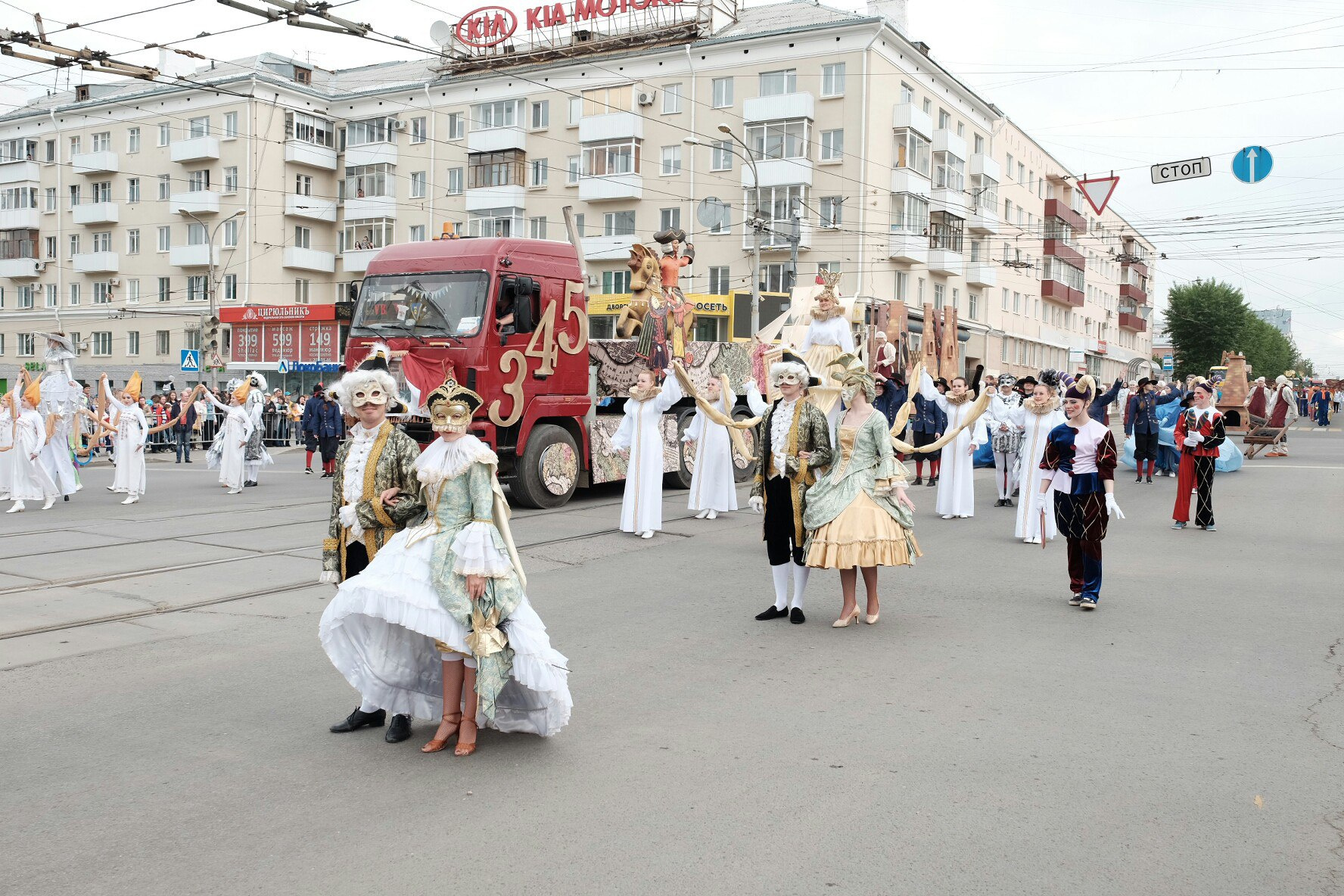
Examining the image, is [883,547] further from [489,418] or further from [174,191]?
[174,191]

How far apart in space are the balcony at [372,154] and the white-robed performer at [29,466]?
127 ft

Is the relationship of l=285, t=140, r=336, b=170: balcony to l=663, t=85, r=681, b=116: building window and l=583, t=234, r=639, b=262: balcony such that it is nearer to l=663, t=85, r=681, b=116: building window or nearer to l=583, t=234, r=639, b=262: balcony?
l=583, t=234, r=639, b=262: balcony

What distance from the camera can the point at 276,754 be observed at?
16.7ft

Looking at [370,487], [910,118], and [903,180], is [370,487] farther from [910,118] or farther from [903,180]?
[910,118]

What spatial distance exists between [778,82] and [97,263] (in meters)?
36.2

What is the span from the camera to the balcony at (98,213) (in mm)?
55250

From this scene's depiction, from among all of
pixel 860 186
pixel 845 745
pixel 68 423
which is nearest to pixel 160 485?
pixel 68 423

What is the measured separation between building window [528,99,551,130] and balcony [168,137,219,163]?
15551 millimetres

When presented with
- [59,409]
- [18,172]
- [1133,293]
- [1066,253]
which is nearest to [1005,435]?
[59,409]

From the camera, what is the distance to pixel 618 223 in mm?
46844

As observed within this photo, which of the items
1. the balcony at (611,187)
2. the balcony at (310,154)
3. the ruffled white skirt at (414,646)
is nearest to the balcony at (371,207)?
the balcony at (310,154)

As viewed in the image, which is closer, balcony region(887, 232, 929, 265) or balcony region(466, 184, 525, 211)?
balcony region(887, 232, 929, 265)

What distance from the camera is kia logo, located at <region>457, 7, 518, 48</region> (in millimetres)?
47781

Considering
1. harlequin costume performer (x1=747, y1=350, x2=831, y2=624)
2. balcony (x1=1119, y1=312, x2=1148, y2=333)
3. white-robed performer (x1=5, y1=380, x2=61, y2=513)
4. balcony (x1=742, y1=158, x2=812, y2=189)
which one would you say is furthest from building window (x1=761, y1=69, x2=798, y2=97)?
balcony (x1=1119, y1=312, x2=1148, y2=333)
